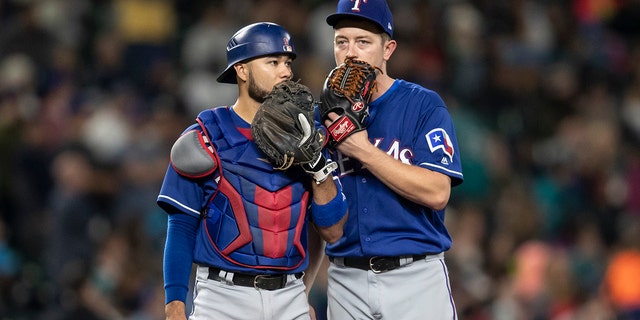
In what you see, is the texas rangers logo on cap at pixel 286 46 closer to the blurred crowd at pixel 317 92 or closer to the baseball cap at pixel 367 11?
the baseball cap at pixel 367 11

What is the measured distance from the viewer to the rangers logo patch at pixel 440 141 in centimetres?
468

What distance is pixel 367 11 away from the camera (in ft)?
15.6

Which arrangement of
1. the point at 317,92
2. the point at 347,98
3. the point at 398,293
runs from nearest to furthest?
the point at 347,98 < the point at 398,293 < the point at 317,92

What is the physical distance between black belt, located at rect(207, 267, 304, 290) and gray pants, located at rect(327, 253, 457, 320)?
1.35 feet

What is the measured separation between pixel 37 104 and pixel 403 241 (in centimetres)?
574

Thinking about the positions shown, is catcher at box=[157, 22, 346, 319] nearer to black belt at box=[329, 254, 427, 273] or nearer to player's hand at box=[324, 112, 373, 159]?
player's hand at box=[324, 112, 373, 159]

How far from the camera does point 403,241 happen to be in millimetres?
4656

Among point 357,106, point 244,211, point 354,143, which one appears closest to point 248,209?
point 244,211

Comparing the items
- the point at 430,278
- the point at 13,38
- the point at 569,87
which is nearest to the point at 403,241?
the point at 430,278

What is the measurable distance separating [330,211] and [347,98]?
48cm

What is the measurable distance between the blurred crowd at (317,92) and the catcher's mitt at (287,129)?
3055 mm

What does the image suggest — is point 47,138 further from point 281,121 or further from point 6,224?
point 281,121

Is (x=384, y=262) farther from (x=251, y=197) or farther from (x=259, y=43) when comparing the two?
(x=259, y=43)

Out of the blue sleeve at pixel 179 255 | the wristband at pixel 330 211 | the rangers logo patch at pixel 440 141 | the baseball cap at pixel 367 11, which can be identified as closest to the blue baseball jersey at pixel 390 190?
the rangers logo patch at pixel 440 141
